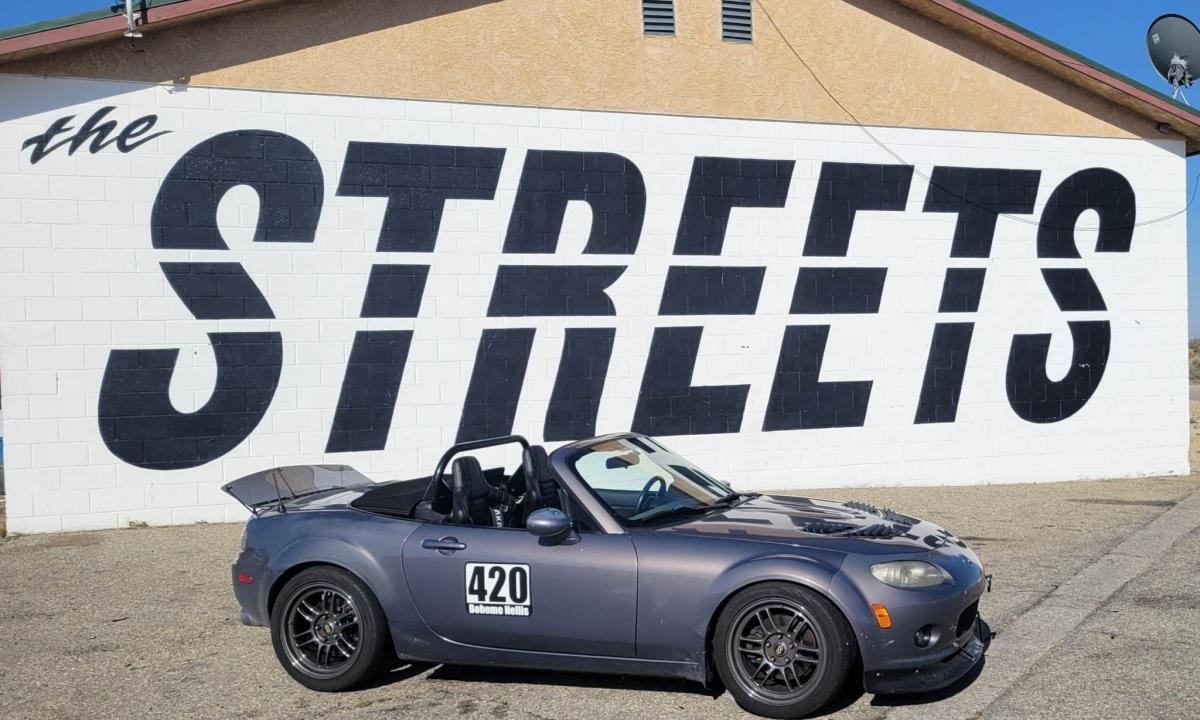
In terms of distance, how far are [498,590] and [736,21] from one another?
375 inches

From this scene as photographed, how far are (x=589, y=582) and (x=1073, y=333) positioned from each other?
10964 mm

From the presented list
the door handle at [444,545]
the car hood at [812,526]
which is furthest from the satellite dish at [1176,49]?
the door handle at [444,545]

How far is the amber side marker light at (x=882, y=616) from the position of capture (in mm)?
4977

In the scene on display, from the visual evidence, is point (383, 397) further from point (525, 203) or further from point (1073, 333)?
point (1073, 333)

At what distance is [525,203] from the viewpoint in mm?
12383

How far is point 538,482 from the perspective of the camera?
6102 mm

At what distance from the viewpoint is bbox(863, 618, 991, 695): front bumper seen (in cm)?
502

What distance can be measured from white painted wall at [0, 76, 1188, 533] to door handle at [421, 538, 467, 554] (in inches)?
248

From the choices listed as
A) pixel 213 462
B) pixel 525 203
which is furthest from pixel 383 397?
pixel 525 203

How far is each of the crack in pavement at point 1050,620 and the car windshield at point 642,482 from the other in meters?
1.54

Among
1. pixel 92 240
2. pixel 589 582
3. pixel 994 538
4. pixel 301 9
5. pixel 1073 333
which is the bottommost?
pixel 994 538

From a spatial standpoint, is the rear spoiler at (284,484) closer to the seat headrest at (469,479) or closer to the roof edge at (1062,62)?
the seat headrest at (469,479)

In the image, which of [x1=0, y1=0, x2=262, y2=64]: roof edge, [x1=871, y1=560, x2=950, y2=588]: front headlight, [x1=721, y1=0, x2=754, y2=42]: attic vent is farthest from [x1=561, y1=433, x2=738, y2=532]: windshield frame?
[x1=721, y1=0, x2=754, y2=42]: attic vent

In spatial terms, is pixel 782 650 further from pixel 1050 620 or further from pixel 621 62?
pixel 621 62
